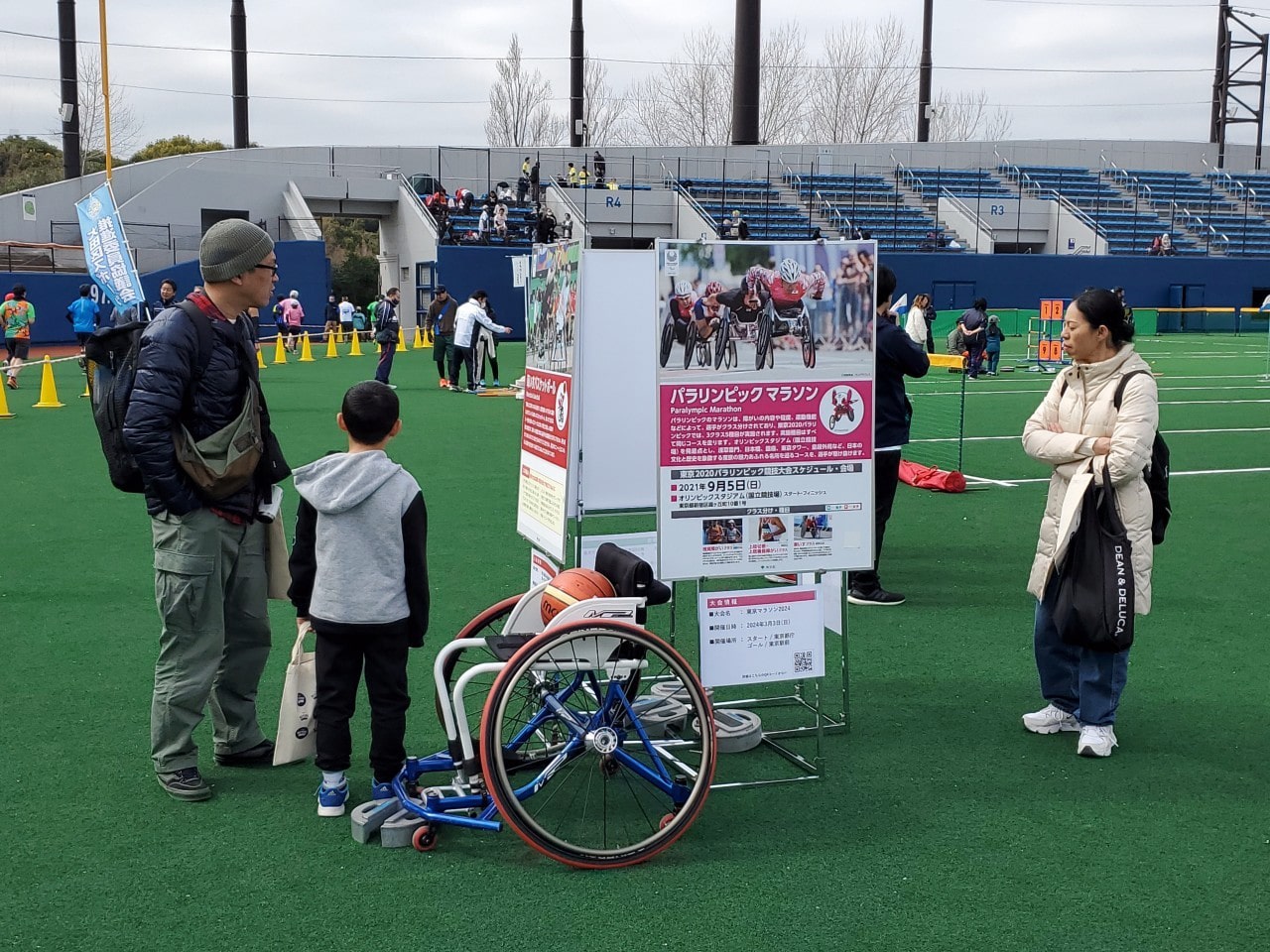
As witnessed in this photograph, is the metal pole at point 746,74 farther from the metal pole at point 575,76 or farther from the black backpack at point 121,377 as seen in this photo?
the black backpack at point 121,377

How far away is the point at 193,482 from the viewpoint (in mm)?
4137

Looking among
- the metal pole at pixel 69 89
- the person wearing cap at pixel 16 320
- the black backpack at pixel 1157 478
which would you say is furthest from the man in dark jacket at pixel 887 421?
the metal pole at pixel 69 89

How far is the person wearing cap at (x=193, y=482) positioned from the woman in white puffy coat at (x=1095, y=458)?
2.96m

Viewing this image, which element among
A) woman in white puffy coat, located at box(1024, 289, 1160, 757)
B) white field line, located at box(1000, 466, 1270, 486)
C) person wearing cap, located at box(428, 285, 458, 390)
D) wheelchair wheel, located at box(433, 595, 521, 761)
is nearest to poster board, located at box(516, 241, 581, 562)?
wheelchair wheel, located at box(433, 595, 521, 761)

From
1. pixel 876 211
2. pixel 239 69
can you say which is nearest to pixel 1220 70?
pixel 876 211

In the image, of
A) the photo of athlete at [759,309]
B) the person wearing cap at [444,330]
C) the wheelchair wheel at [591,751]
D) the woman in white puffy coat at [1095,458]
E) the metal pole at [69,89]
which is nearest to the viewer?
the wheelchair wheel at [591,751]

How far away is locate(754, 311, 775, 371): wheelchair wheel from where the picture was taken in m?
4.46

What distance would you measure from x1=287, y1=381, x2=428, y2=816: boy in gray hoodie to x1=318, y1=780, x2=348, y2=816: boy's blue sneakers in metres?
0.13

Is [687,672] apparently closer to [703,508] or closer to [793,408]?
[703,508]

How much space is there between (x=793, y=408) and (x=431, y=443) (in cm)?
998

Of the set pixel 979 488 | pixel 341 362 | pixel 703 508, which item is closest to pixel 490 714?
pixel 703 508

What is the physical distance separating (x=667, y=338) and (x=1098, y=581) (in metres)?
1.85

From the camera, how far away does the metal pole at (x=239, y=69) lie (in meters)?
47.8

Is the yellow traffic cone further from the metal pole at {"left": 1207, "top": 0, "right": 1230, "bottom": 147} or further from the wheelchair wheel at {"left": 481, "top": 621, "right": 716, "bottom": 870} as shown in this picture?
the metal pole at {"left": 1207, "top": 0, "right": 1230, "bottom": 147}
